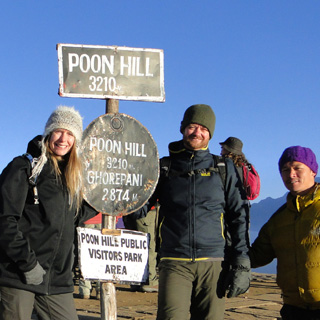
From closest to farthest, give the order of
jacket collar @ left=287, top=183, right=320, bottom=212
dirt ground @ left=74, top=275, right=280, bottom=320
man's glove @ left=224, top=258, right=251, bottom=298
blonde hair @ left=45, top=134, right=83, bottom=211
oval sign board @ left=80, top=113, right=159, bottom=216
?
jacket collar @ left=287, top=183, right=320, bottom=212
blonde hair @ left=45, top=134, right=83, bottom=211
man's glove @ left=224, top=258, right=251, bottom=298
oval sign board @ left=80, top=113, right=159, bottom=216
dirt ground @ left=74, top=275, right=280, bottom=320

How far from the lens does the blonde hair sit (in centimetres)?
425

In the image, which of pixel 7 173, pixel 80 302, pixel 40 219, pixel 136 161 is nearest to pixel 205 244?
pixel 136 161

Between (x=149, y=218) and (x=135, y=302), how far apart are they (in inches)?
57.8

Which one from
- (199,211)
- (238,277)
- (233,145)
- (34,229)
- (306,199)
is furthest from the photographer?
(233,145)

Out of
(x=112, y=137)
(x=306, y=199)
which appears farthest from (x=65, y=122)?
(x=306, y=199)

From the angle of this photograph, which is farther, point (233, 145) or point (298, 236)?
point (233, 145)

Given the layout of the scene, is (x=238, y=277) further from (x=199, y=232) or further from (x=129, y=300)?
(x=129, y=300)

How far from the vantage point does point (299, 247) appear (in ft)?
13.4

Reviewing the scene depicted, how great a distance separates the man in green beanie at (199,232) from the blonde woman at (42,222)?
773mm

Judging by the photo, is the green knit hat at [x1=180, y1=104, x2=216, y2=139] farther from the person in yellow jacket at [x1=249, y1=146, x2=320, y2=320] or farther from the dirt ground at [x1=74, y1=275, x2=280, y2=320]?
the dirt ground at [x1=74, y1=275, x2=280, y2=320]

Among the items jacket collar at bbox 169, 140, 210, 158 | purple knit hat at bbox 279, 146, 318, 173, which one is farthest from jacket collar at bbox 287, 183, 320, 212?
jacket collar at bbox 169, 140, 210, 158

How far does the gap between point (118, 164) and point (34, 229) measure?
3.76 ft

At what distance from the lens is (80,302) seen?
8734 millimetres

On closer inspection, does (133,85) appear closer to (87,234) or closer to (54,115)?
(54,115)
